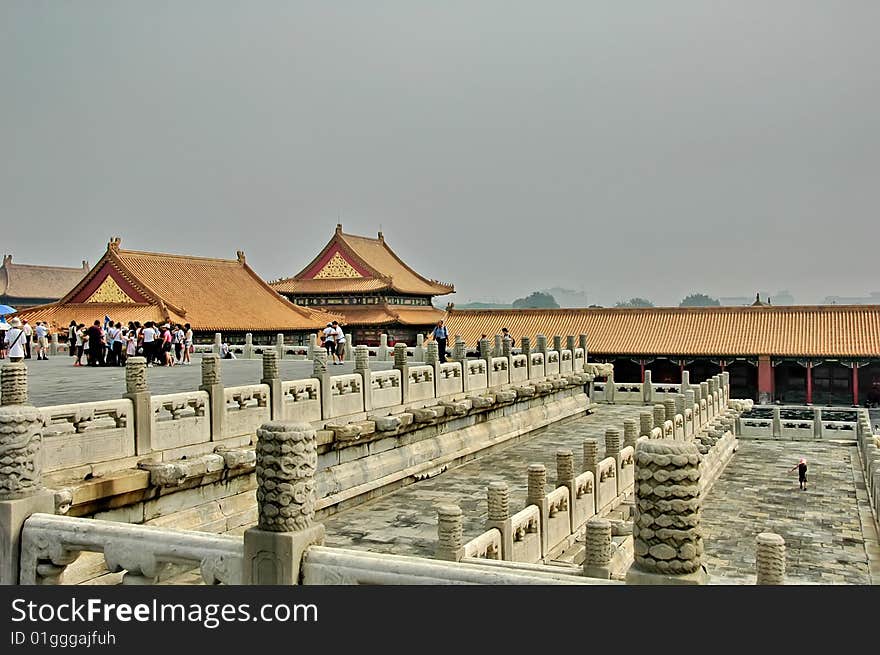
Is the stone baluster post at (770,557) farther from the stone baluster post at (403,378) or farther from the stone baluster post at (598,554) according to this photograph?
the stone baluster post at (403,378)

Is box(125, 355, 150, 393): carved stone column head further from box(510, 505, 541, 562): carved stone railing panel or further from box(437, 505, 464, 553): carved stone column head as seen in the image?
box(510, 505, 541, 562): carved stone railing panel

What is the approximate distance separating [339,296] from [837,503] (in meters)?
35.8

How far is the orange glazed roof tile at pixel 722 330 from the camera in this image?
36.6 m

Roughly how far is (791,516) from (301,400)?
1143 centimetres

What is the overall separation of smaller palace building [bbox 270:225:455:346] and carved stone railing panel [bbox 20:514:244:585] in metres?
42.2

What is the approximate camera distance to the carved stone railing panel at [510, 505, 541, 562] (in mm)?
10922

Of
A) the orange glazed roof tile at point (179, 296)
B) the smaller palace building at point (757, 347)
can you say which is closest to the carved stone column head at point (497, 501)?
the orange glazed roof tile at point (179, 296)

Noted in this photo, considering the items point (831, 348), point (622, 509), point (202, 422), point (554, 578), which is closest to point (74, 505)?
point (202, 422)

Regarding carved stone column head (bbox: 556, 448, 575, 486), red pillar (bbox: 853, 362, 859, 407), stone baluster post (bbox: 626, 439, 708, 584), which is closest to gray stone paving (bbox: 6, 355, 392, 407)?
carved stone column head (bbox: 556, 448, 575, 486)

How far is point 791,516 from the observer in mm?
17938

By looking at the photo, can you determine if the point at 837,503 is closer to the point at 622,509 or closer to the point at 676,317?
the point at 622,509

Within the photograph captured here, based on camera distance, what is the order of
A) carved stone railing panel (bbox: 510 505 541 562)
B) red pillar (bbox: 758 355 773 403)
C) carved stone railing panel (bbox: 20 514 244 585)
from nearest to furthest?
carved stone railing panel (bbox: 20 514 244 585) < carved stone railing panel (bbox: 510 505 541 562) < red pillar (bbox: 758 355 773 403)
